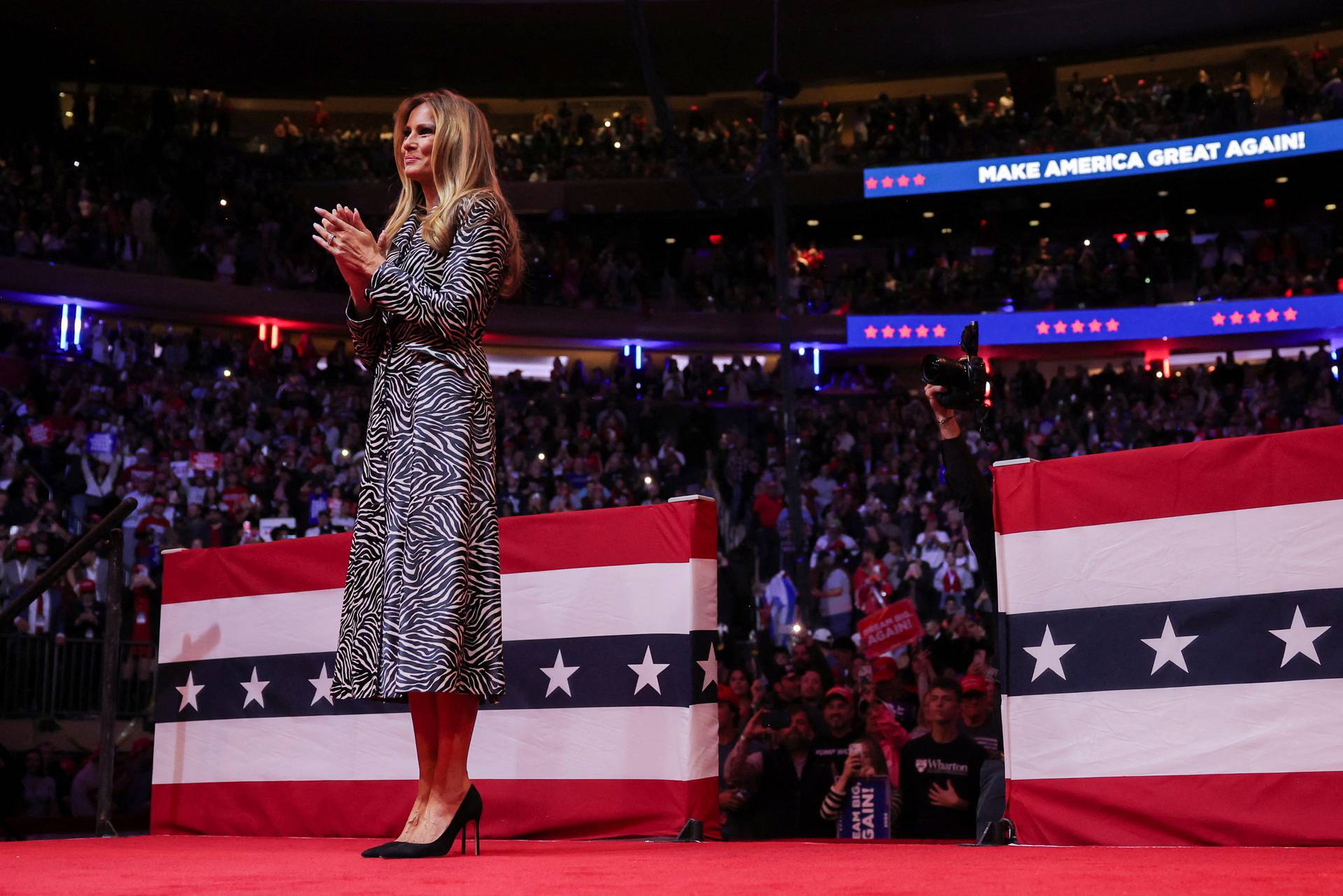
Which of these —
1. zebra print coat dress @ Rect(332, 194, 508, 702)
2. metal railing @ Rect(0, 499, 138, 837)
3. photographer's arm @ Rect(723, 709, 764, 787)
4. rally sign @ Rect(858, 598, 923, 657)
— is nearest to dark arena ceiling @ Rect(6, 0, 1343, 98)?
rally sign @ Rect(858, 598, 923, 657)

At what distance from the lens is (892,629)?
8.54m

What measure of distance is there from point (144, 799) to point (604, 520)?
20.8 ft

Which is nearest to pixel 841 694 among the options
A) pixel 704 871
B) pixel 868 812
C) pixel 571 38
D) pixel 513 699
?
pixel 868 812

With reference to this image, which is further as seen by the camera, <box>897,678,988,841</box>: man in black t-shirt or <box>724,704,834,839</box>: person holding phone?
<box>724,704,834,839</box>: person holding phone

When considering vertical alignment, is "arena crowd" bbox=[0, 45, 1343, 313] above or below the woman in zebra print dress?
above

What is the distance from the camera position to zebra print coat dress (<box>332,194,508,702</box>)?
2869 millimetres

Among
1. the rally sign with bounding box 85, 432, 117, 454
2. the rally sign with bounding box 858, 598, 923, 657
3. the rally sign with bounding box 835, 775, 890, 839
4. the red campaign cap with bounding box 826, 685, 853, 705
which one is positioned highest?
the rally sign with bounding box 85, 432, 117, 454

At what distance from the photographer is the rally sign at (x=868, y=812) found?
4.79 meters

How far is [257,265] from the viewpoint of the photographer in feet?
75.8

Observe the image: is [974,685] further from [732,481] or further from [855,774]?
[732,481]

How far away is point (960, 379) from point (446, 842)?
5.53 ft

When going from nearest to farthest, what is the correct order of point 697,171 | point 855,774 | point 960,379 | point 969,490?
point 960,379 → point 969,490 → point 855,774 → point 697,171

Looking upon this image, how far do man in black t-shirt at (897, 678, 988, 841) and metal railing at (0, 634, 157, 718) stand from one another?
19.7 feet

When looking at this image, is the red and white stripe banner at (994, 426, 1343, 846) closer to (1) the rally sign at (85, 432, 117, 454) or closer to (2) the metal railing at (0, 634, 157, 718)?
(2) the metal railing at (0, 634, 157, 718)
